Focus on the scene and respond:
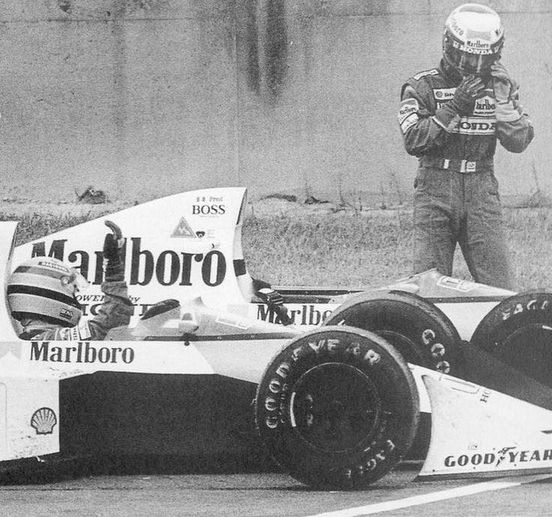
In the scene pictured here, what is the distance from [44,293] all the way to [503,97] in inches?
131

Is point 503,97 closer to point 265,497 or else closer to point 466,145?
point 466,145

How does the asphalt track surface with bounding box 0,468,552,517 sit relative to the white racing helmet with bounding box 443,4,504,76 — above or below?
below

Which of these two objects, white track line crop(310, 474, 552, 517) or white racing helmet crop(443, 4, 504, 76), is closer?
white track line crop(310, 474, 552, 517)

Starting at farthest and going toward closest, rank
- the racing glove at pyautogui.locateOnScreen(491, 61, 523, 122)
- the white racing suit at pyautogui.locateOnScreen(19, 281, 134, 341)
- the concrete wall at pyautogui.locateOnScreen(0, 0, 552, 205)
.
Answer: the concrete wall at pyautogui.locateOnScreen(0, 0, 552, 205), the racing glove at pyautogui.locateOnScreen(491, 61, 523, 122), the white racing suit at pyautogui.locateOnScreen(19, 281, 134, 341)

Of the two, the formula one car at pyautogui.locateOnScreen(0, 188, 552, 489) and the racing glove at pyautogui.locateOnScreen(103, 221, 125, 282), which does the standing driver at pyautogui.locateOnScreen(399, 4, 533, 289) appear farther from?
the racing glove at pyautogui.locateOnScreen(103, 221, 125, 282)

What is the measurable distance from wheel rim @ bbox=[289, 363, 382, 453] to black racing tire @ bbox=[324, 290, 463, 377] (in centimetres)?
68

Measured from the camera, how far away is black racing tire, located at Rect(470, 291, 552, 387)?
265 inches

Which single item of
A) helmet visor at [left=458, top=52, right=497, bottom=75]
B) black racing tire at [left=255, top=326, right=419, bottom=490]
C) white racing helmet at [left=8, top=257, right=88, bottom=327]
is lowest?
black racing tire at [left=255, top=326, right=419, bottom=490]

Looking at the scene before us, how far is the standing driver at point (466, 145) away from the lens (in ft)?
29.7

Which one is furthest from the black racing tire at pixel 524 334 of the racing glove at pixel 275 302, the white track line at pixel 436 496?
the racing glove at pixel 275 302

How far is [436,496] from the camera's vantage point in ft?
19.6

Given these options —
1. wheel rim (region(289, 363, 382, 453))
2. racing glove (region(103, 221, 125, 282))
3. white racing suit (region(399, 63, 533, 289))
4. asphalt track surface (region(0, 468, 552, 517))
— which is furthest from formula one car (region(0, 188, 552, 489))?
white racing suit (region(399, 63, 533, 289))

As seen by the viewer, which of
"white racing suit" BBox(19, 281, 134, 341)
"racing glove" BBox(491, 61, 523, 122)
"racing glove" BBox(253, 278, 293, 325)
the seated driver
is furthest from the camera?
"racing glove" BBox(491, 61, 523, 122)

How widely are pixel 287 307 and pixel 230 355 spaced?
1557 mm
